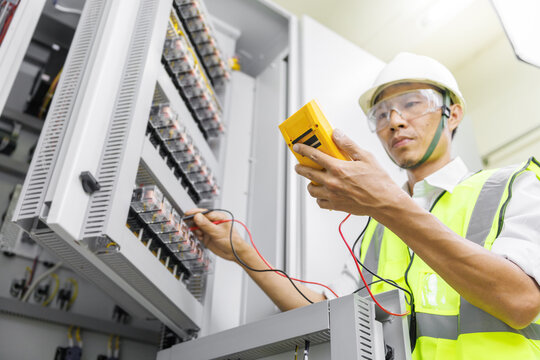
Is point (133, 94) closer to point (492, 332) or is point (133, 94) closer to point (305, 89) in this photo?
point (305, 89)

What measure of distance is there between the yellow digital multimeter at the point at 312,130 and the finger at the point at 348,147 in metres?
0.01

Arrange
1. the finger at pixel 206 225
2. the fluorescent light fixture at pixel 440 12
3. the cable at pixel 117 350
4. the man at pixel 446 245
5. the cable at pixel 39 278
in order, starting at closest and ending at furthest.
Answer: the man at pixel 446 245, the finger at pixel 206 225, the cable at pixel 39 278, the cable at pixel 117 350, the fluorescent light fixture at pixel 440 12

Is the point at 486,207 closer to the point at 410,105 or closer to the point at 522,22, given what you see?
the point at 410,105

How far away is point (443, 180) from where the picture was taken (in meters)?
1.46

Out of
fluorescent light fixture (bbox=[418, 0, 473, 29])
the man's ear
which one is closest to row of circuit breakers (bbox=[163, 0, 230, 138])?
the man's ear

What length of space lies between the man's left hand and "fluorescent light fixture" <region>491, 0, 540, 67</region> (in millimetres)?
1132

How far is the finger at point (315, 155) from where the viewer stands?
3.67ft

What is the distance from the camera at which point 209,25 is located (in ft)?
6.68

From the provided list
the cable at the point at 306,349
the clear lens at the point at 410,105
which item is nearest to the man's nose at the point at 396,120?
the clear lens at the point at 410,105

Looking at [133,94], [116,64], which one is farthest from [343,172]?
[116,64]

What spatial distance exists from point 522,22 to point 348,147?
1260 millimetres

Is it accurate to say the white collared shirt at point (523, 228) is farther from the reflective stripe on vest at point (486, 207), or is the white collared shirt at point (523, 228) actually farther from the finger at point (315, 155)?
the finger at point (315, 155)

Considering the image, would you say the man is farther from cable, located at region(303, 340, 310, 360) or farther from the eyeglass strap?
cable, located at region(303, 340, 310, 360)

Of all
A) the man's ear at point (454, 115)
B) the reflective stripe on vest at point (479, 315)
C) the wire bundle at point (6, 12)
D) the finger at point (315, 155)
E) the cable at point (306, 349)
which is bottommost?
the cable at point (306, 349)
